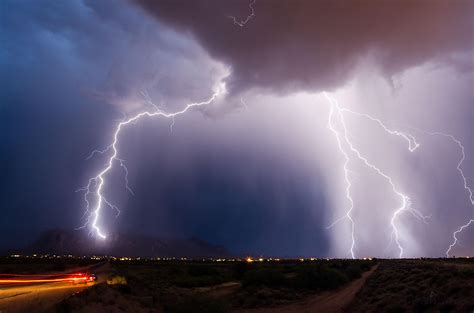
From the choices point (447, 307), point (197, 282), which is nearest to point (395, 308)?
point (447, 307)

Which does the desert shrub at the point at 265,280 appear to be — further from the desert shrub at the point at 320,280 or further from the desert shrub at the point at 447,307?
the desert shrub at the point at 447,307

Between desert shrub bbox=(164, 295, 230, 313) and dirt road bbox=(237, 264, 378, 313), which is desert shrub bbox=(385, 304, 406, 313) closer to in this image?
dirt road bbox=(237, 264, 378, 313)

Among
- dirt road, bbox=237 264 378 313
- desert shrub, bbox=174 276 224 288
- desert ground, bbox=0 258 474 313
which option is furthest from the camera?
desert shrub, bbox=174 276 224 288

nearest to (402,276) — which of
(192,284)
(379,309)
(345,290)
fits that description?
(345,290)

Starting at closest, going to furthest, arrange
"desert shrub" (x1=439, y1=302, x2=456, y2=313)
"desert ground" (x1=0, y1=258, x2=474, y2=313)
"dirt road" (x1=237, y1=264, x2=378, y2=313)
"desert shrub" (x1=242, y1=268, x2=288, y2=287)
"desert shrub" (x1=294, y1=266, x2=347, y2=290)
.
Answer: "desert shrub" (x1=439, y1=302, x2=456, y2=313) → "desert ground" (x1=0, y1=258, x2=474, y2=313) → "dirt road" (x1=237, y1=264, x2=378, y2=313) → "desert shrub" (x1=294, y1=266, x2=347, y2=290) → "desert shrub" (x1=242, y1=268, x2=288, y2=287)

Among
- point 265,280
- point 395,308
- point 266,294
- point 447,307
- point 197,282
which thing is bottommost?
point 395,308

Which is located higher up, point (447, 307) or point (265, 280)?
point (265, 280)

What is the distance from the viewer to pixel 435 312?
1567cm

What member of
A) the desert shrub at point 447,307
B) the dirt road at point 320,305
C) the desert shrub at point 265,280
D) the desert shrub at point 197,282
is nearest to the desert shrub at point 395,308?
the desert shrub at point 447,307

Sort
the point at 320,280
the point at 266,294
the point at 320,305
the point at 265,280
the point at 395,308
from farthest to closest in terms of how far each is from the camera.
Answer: the point at 265,280, the point at 320,280, the point at 266,294, the point at 320,305, the point at 395,308

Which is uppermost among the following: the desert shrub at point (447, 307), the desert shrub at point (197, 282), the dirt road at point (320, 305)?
the desert shrub at point (197, 282)

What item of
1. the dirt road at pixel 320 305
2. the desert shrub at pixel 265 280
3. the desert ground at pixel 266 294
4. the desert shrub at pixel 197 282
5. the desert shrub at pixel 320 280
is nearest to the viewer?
the desert ground at pixel 266 294

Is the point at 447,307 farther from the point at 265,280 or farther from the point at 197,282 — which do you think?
the point at 197,282

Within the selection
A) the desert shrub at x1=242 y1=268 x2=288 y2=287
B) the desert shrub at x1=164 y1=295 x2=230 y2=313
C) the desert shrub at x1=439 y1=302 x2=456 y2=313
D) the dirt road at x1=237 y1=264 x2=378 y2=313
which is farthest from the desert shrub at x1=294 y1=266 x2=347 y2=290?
the desert shrub at x1=439 y1=302 x2=456 y2=313
